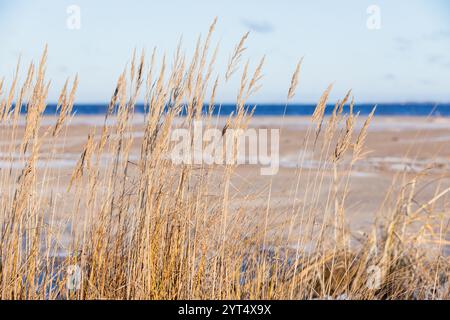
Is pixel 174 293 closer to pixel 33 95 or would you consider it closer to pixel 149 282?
pixel 149 282

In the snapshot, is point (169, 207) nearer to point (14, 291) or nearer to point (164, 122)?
point (164, 122)

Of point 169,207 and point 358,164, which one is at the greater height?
point 169,207

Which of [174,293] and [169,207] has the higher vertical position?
[169,207]

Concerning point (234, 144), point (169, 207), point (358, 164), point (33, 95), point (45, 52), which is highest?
point (45, 52)

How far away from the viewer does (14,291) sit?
2213mm

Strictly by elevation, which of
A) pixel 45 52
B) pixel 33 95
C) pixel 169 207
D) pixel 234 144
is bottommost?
pixel 169 207

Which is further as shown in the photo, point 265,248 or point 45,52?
point 265,248

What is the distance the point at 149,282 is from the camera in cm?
215

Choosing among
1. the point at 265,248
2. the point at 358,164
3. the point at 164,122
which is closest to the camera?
the point at 164,122

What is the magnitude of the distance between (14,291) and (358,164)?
7.52 meters

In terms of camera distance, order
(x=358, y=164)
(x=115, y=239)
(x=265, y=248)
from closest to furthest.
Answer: (x=115, y=239) → (x=265, y=248) → (x=358, y=164)

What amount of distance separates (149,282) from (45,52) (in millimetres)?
953
